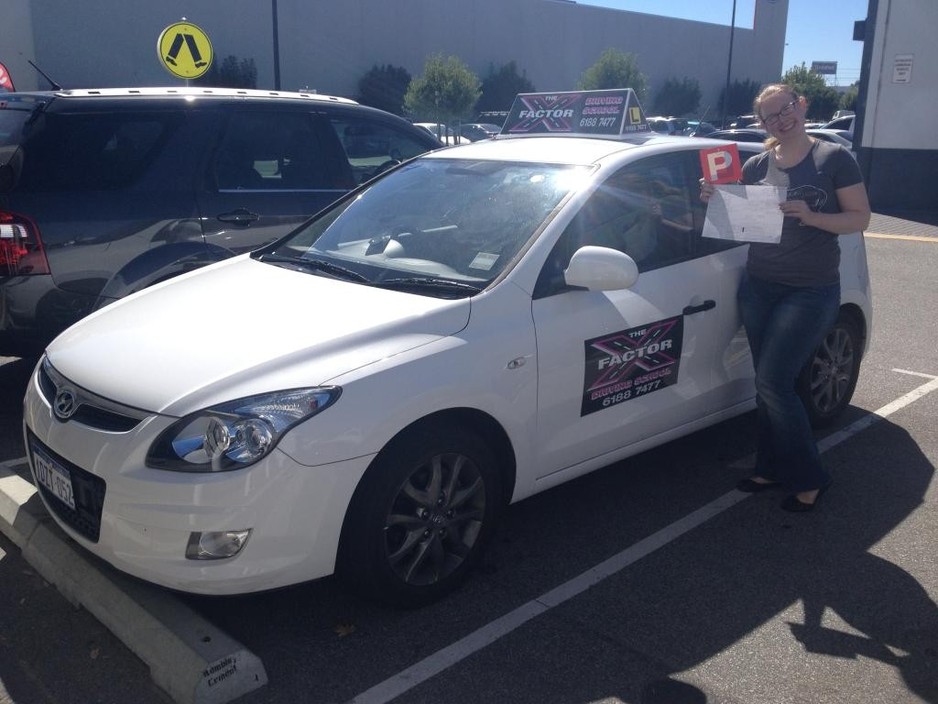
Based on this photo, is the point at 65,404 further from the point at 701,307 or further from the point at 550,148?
the point at 701,307

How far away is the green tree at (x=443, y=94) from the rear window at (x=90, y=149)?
104 feet

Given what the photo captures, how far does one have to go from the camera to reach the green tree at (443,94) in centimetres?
3712

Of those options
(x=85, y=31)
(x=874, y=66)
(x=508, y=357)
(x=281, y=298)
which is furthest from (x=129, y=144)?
(x=85, y=31)

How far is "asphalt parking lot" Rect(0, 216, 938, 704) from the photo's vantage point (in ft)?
10.6

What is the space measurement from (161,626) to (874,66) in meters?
18.5

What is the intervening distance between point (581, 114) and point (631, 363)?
1.79 metres

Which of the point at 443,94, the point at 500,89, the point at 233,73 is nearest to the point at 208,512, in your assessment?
the point at 443,94

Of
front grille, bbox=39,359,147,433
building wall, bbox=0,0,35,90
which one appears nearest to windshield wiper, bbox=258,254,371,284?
front grille, bbox=39,359,147,433

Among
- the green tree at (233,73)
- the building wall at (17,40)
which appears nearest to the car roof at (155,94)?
the building wall at (17,40)

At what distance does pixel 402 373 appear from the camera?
3.37 m

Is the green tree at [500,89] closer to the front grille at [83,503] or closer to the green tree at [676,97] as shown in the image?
the green tree at [676,97]

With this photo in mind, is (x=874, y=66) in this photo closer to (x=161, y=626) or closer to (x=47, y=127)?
(x=47, y=127)

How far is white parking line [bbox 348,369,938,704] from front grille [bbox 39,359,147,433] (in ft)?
3.88

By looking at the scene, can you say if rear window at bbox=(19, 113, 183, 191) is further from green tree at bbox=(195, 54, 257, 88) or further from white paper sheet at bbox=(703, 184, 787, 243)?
green tree at bbox=(195, 54, 257, 88)
